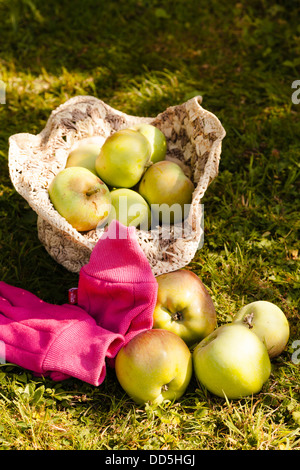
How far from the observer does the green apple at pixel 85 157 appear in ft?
9.17

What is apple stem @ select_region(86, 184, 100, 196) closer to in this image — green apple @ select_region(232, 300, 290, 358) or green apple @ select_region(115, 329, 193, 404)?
green apple @ select_region(115, 329, 193, 404)

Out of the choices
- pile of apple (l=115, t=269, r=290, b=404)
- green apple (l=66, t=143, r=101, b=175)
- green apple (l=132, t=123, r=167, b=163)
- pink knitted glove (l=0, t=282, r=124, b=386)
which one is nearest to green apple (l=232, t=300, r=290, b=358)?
pile of apple (l=115, t=269, r=290, b=404)

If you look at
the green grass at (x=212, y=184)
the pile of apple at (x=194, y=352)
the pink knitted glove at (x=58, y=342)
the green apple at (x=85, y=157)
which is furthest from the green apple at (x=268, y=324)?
the green apple at (x=85, y=157)

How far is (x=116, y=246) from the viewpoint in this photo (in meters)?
2.25

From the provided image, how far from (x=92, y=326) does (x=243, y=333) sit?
68 cm

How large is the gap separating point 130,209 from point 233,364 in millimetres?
972

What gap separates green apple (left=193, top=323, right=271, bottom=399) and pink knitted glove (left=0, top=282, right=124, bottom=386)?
0.40 meters

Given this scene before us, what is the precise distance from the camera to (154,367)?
2033 mm

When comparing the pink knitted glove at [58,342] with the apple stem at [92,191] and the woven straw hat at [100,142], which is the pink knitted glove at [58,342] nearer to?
the woven straw hat at [100,142]

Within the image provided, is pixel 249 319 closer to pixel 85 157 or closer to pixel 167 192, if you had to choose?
pixel 167 192

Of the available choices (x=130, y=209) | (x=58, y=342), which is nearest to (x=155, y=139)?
(x=130, y=209)

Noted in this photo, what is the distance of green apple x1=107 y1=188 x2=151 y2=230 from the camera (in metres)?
2.57

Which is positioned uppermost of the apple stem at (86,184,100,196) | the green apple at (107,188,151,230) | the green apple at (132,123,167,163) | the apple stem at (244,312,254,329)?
the green apple at (132,123,167,163)
